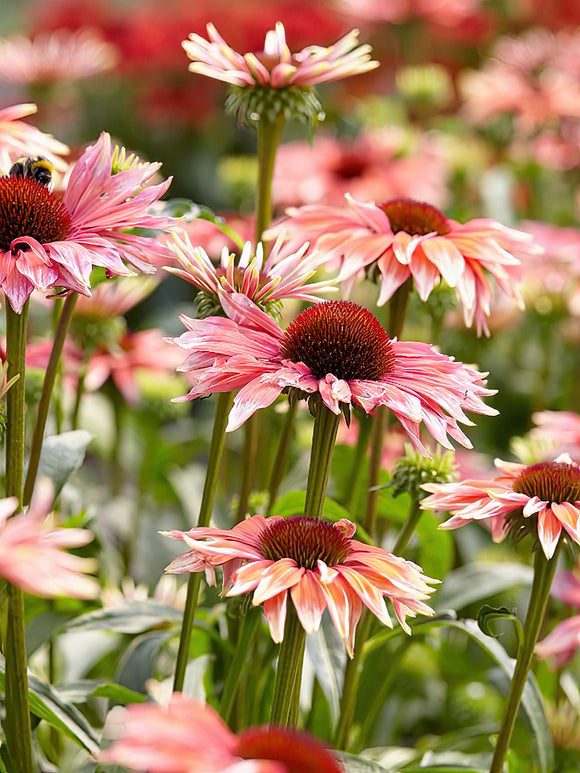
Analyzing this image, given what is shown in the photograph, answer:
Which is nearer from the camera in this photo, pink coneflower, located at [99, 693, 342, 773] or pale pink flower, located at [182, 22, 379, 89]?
pink coneflower, located at [99, 693, 342, 773]

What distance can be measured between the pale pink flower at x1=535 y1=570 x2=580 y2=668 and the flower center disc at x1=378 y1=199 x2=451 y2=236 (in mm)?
259

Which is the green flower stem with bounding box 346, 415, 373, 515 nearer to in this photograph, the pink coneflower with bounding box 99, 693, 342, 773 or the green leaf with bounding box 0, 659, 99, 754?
the green leaf with bounding box 0, 659, 99, 754

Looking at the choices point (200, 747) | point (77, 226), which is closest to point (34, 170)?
point (77, 226)

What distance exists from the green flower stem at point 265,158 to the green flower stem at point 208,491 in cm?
17

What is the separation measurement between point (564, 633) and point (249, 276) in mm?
323

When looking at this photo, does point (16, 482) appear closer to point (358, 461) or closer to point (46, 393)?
point (46, 393)

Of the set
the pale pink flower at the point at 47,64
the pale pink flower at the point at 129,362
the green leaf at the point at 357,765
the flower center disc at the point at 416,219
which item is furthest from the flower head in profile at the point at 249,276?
the pale pink flower at the point at 47,64

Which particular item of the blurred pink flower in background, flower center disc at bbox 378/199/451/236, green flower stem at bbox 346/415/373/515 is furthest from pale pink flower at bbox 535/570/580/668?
the blurred pink flower in background

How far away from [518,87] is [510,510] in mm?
1102

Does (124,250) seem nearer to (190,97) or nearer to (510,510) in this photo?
(510,510)

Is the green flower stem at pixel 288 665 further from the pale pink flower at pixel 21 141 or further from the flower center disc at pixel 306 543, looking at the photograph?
the pale pink flower at pixel 21 141

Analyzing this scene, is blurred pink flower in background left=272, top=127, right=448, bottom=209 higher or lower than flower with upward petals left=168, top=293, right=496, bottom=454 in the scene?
higher

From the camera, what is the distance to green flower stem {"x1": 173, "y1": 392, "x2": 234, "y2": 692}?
1.77ft

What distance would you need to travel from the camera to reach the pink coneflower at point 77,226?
19.2 inches
